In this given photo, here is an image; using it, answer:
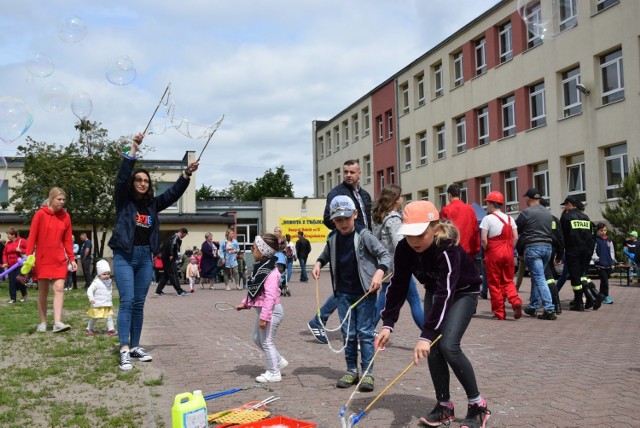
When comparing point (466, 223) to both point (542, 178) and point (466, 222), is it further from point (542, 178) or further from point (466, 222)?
point (542, 178)

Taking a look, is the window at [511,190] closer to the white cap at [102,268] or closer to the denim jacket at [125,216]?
the white cap at [102,268]

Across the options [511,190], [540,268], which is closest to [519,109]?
[511,190]

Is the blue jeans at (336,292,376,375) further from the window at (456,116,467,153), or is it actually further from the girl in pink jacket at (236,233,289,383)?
the window at (456,116,467,153)

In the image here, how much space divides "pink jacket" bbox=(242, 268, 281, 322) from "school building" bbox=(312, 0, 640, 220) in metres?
6.98

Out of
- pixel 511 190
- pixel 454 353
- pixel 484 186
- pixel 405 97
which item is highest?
pixel 405 97

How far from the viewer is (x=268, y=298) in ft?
20.5

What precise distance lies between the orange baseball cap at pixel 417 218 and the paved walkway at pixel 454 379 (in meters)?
1.39

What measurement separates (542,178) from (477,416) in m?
26.6

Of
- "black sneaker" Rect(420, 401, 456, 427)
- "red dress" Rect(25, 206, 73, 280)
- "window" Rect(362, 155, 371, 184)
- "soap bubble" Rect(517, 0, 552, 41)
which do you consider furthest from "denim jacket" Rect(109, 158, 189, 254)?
"window" Rect(362, 155, 371, 184)

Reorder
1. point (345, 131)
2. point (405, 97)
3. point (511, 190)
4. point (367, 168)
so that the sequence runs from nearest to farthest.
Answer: point (511, 190), point (405, 97), point (367, 168), point (345, 131)

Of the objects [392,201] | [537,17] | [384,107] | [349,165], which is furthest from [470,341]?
[384,107]

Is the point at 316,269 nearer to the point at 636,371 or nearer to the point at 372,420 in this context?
the point at 372,420

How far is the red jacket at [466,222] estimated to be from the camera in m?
10.6

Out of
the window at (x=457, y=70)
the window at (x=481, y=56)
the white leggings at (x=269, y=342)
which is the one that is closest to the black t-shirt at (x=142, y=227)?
the white leggings at (x=269, y=342)
